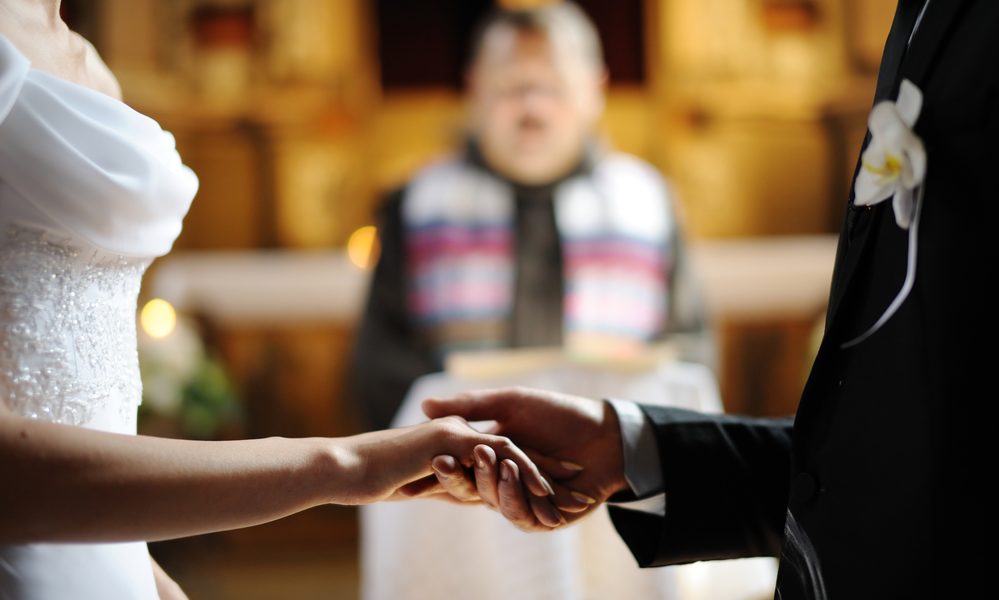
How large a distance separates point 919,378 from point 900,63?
34 cm

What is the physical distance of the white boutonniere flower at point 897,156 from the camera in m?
1.01

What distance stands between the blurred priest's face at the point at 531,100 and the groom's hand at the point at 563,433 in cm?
132

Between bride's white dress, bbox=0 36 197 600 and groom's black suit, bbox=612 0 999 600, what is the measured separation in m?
0.76

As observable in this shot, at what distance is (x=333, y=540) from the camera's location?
479cm

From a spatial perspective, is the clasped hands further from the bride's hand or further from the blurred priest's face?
the blurred priest's face

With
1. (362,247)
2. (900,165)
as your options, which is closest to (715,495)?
(900,165)

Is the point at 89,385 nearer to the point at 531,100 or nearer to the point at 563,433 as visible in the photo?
the point at 563,433

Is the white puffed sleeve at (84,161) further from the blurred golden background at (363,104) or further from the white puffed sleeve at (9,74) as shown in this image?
the blurred golden background at (363,104)

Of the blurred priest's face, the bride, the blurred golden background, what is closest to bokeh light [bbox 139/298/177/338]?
the blurred golden background

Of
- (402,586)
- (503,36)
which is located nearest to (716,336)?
(503,36)

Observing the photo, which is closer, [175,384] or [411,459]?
[411,459]

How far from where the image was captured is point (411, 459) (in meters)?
1.27

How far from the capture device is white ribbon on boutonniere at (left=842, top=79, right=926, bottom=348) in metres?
1.01

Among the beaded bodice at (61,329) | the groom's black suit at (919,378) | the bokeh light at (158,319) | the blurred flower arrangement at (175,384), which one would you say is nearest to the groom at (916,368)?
the groom's black suit at (919,378)
